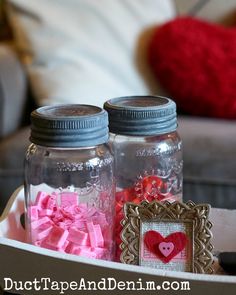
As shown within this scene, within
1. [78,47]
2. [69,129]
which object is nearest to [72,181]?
[69,129]

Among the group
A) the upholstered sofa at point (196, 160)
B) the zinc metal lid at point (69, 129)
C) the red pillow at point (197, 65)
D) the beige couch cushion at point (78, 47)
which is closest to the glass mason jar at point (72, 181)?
the zinc metal lid at point (69, 129)

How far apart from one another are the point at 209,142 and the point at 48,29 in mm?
542

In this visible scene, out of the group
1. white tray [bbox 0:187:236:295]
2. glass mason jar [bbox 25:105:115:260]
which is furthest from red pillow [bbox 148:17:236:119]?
white tray [bbox 0:187:236:295]

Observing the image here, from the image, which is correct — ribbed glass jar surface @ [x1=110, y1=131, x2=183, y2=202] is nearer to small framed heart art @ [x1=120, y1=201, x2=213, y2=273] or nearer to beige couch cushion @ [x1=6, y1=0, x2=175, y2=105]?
Answer: small framed heart art @ [x1=120, y1=201, x2=213, y2=273]

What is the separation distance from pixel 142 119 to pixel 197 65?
35.2 inches

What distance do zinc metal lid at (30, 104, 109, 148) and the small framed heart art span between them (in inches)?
3.9

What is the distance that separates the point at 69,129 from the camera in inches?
28.7

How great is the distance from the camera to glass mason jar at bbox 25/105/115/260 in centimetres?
74

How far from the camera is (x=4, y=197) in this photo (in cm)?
145

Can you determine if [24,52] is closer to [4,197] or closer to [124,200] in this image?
[4,197]

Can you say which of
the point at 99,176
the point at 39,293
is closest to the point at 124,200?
the point at 99,176

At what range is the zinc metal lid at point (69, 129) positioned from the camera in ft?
2.39

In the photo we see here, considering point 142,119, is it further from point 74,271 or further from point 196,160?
point 196,160

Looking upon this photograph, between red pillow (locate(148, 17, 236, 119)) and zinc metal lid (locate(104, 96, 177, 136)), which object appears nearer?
zinc metal lid (locate(104, 96, 177, 136))
